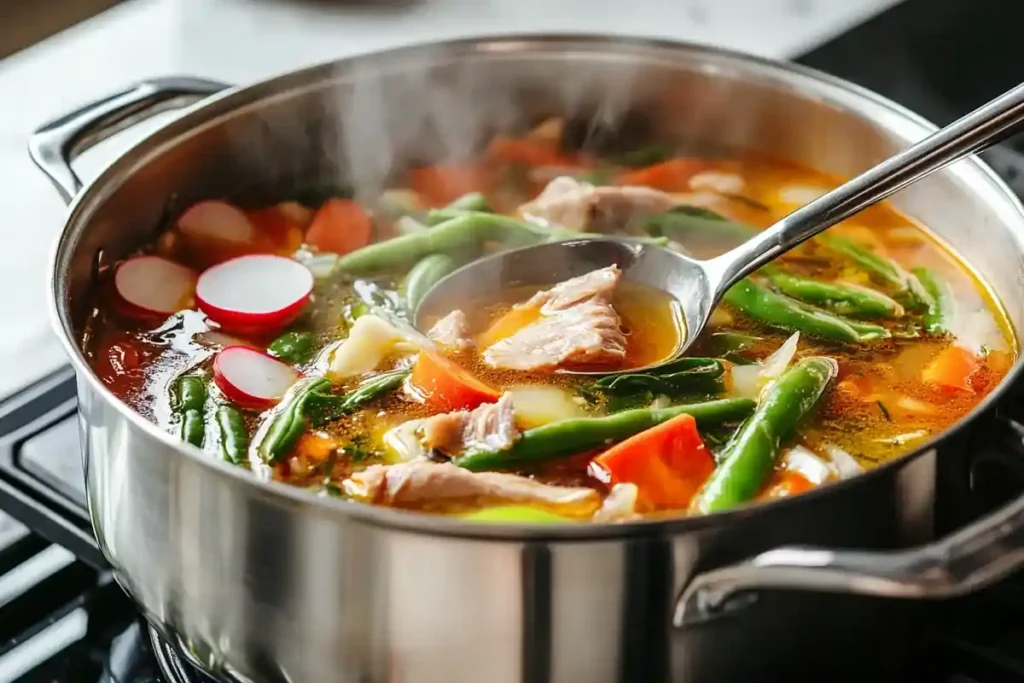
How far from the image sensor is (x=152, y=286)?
147 cm

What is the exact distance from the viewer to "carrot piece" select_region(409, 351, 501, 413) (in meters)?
1.27

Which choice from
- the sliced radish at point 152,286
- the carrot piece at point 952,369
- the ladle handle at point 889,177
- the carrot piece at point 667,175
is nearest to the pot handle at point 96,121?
the sliced radish at point 152,286

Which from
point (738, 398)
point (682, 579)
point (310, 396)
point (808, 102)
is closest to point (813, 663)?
point (682, 579)

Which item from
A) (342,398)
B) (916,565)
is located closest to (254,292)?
(342,398)

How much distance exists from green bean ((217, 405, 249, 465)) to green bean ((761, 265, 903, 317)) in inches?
25.8

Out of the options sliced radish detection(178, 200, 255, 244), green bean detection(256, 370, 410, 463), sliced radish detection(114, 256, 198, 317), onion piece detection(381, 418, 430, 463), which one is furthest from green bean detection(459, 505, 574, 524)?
sliced radish detection(178, 200, 255, 244)

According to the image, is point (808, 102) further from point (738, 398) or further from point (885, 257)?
point (738, 398)

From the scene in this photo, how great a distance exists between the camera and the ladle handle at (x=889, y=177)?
1.22m

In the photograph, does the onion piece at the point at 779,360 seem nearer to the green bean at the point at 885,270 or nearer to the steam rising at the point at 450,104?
the green bean at the point at 885,270

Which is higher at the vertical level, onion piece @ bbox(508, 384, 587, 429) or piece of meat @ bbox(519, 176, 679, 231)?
piece of meat @ bbox(519, 176, 679, 231)

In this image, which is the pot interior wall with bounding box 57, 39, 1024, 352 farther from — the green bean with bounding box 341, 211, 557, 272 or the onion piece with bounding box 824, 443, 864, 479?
the onion piece with bounding box 824, 443, 864, 479

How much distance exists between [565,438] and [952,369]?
0.47 meters

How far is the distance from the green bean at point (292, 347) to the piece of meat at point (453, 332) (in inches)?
5.4

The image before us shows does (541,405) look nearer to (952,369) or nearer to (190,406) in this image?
(190,406)
